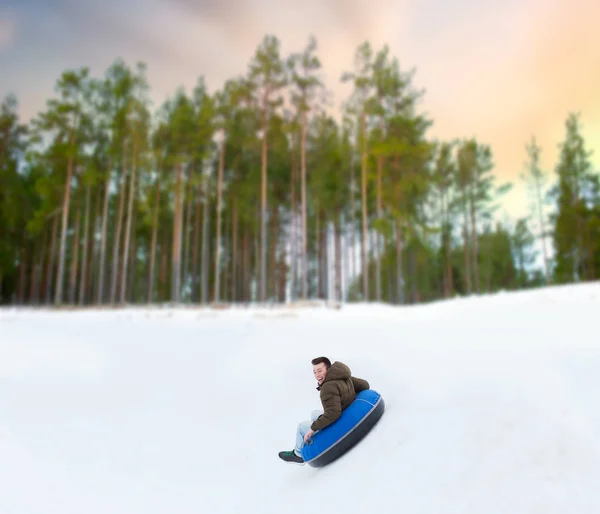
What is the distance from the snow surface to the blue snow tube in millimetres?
102

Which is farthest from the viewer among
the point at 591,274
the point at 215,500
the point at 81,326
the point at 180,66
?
the point at 591,274

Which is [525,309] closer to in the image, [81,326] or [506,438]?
[506,438]

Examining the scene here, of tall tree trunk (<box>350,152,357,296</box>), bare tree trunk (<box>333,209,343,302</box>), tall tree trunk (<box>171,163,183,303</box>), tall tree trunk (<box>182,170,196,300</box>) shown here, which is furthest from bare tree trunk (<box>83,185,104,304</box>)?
tall tree trunk (<box>350,152,357,296</box>)

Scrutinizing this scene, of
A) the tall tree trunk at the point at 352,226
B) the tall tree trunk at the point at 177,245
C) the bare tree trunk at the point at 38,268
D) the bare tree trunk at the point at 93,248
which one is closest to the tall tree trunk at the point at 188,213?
the tall tree trunk at the point at 177,245

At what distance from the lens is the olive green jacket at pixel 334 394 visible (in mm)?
4203

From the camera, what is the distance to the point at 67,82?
78.6 ft

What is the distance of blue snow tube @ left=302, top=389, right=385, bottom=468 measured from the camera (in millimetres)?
4238

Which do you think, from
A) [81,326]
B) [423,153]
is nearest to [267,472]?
[81,326]

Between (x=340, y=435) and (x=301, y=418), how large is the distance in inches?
63.8

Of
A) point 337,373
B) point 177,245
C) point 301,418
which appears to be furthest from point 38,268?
point 337,373

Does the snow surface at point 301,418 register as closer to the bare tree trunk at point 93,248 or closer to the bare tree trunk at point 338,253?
the bare tree trunk at point 338,253

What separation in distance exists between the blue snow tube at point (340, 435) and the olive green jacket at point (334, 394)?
9cm

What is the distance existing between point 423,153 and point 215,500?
839 inches

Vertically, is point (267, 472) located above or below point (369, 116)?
below
